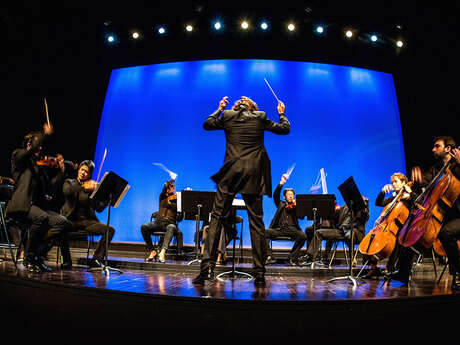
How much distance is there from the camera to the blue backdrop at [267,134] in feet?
28.1

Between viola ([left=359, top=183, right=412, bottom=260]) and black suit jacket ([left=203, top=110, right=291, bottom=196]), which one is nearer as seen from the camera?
black suit jacket ([left=203, top=110, right=291, bottom=196])

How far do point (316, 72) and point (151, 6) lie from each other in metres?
4.02

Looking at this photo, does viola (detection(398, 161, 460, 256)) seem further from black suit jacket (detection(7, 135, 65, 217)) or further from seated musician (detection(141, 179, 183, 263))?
black suit jacket (detection(7, 135, 65, 217))

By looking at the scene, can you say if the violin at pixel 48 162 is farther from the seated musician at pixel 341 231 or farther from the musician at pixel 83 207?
the seated musician at pixel 341 231

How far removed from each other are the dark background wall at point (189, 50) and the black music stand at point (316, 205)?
3.48m

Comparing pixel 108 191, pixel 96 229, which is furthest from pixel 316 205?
pixel 96 229

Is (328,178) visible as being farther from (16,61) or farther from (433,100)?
(16,61)

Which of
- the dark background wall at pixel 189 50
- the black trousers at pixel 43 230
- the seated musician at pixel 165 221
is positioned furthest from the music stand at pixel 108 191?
the dark background wall at pixel 189 50

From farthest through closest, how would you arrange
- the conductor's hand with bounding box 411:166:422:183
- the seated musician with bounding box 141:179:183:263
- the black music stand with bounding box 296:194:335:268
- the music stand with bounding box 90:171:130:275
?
the seated musician with bounding box 141:179:183:263, the black music stand with bounding box 296:194:335:268, the music stand with bounding box 90:171:130:275, the conductor's hand with bounding box 411:166:422:183

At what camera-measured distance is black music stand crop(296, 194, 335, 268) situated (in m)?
5.66

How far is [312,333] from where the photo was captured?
8.31 ft

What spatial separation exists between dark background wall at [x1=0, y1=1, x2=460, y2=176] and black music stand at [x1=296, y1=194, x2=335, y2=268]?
137 inches

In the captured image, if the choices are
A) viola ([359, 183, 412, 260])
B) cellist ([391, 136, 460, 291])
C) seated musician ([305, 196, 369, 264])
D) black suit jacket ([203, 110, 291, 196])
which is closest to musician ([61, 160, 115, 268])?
black suit jacket ([203, 110, 291, 196])

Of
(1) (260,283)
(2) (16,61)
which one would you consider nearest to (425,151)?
(1) (260,283)
